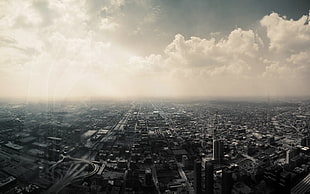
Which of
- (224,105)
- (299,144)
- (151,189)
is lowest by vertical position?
(151,189)

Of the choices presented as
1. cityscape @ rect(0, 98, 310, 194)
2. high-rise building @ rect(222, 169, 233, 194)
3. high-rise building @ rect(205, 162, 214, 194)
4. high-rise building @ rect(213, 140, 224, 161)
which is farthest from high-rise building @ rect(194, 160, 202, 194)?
high-rise building @ rect(213, 140, 224, 161)

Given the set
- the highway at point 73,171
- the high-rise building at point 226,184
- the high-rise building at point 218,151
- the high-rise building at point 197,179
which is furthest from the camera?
the high-rise building at point 218,151

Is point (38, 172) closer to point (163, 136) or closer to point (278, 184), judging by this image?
point (163, 136)

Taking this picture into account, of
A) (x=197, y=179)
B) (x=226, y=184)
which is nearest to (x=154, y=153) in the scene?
(x=197, y=179)

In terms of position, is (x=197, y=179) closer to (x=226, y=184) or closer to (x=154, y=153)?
(x=226, y=184)

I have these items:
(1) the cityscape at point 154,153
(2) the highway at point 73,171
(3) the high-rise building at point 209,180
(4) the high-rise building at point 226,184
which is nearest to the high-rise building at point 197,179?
(1) the cityscape at point 154,153

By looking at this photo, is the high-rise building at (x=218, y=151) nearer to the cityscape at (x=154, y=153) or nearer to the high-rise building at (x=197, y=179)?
the cityscape at (x=154, y=153)

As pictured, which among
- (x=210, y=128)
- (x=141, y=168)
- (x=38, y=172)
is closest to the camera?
(x=38, y=172)

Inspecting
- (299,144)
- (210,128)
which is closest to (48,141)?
(210,128)
